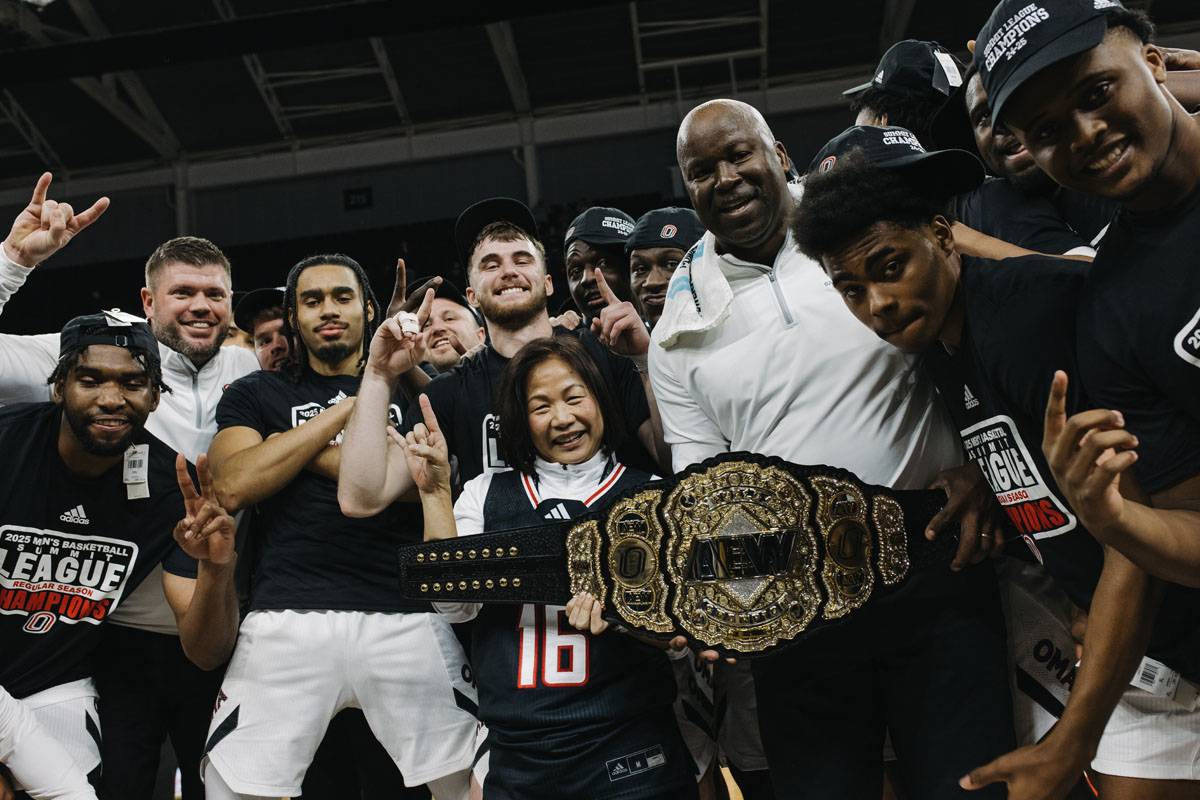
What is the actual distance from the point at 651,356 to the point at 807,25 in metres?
8.41

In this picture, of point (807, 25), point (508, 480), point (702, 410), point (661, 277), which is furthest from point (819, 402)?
point (807, 25)

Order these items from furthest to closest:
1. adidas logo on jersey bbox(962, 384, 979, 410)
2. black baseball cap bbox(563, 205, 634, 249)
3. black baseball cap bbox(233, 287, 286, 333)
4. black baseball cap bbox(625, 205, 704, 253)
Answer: black baseball cap bbox(233, 287, 286, 333)
black baseball cap bbox(563, 205, 634, 249)
black baseball cap bbox(625, 205, 704, 253)
adidas logo on jersey bbox(962, 384, 979, 410)

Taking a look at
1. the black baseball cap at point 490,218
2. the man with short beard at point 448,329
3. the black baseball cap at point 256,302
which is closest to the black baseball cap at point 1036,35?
the black baseball cap at point 490,218

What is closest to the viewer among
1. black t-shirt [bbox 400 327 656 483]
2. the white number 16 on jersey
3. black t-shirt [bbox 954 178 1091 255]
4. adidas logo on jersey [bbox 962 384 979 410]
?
adidas logo on jersey [bbox 962 384 979 410]

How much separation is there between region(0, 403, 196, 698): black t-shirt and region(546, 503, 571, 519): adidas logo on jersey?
1.08 metres

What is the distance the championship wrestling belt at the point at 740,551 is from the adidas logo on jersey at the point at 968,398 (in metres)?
0.19

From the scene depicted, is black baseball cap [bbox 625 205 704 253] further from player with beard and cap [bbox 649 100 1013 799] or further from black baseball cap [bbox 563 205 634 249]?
player with beard and cap [bbox 649 100 1013 799]

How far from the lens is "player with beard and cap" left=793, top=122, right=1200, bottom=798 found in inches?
51.9

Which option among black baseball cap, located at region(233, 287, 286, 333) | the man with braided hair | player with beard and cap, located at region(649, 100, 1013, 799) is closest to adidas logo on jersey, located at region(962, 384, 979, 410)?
player with beard and cap, located at region(649, 100, 1013, 799)

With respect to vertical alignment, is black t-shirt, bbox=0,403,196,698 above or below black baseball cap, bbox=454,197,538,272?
below

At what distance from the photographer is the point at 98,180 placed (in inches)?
428

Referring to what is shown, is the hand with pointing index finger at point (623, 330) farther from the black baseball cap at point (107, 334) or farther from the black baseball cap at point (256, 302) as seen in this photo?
the black baseball cap at point (256, 302)

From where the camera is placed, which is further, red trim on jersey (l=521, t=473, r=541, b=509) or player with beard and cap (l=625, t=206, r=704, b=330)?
player with beard and cap (l=625, t=206, r=704, b=330)

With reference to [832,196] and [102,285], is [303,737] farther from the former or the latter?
[102,285]
